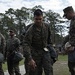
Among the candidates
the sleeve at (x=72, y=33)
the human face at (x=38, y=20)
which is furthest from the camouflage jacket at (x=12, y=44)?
the human face at (x=38, y=20)

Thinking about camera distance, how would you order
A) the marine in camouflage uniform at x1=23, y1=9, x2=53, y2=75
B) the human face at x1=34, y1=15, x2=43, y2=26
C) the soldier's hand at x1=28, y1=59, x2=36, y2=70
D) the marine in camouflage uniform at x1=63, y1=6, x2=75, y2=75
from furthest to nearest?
the marine in camouflage uniform at x1=63, y1=6, x2=75, y2=75
the marine in camouflage uniform at x1=23, y1=9, x2=53, y2=75
the human face at x1=34, y1=15, x2=43, y2=26
the soldier's hand at x1=28, y1=59, x2=36, y2=70

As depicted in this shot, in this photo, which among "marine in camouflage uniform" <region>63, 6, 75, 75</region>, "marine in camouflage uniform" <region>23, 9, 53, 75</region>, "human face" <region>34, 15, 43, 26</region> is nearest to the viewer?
"human face" <region>34, 15, 43, 26</region>

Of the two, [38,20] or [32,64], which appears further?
[38,20]

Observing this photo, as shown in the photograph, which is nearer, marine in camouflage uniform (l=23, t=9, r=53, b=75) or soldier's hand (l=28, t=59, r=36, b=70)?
soldier's hand (l=28, t=59, r=36, b=70)

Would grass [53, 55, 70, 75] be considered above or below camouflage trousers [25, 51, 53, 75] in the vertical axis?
below

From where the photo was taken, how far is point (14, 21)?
296 feet

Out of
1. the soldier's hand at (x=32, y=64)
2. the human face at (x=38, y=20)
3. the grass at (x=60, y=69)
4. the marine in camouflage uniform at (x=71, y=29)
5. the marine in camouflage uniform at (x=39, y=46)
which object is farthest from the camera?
the grass at (x=60, y=69)

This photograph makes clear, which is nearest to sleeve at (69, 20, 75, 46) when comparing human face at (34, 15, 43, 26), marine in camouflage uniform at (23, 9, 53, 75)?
marine in camouflage uniform at (23, 9, 53, 75)

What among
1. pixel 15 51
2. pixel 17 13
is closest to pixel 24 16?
pixel 17 13

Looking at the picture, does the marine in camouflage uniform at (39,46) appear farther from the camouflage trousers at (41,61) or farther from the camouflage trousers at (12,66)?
the camouflage trousers at (12,66)

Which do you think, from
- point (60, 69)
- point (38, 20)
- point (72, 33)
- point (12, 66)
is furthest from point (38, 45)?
point (60, 69)

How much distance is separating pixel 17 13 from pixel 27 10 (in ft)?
13.7

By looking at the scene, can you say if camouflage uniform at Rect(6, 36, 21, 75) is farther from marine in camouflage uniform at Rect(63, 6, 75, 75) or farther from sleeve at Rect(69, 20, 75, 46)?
sleeve at Rect(69, 20, 75, 46)

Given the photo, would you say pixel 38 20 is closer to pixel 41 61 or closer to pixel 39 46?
pixel 39 46
